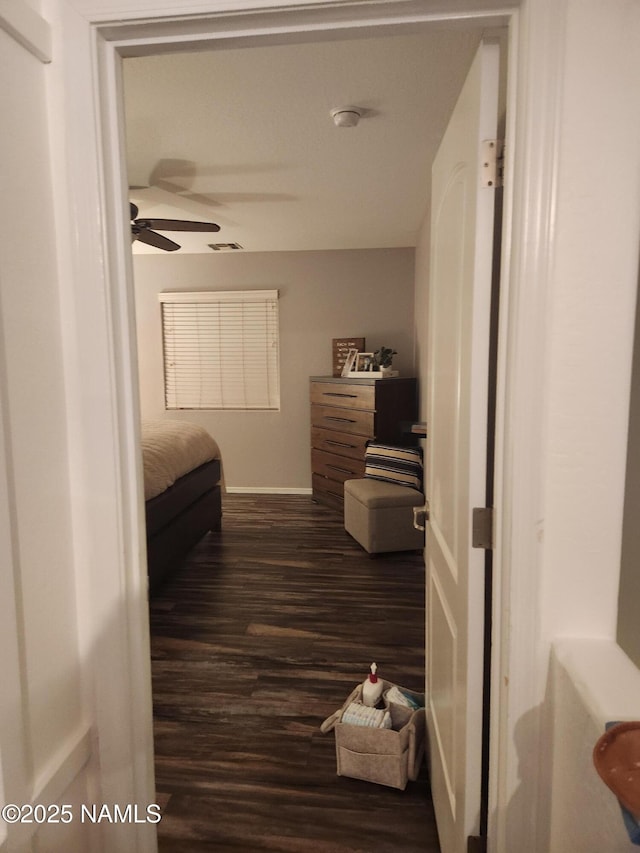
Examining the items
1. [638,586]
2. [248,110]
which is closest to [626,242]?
[638,586]

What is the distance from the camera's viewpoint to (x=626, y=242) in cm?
89

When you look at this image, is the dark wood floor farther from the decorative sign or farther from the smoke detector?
the smoke detector

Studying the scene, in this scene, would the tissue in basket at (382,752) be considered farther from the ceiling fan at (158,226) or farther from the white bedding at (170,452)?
the ceiling fan at (158,226)

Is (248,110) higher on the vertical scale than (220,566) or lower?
higher

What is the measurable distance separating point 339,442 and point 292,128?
2.79m

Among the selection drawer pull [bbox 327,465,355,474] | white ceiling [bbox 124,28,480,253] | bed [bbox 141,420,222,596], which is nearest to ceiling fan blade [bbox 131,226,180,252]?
white ceiling [bbox 124,28,480,253]

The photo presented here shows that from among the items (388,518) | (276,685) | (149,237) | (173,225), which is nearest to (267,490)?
(388,518)

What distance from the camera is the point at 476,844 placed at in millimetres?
1146

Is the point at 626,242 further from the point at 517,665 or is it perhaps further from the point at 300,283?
the point at 300,283

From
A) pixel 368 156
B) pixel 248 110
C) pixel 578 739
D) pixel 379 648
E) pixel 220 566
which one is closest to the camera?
pixel 578 739

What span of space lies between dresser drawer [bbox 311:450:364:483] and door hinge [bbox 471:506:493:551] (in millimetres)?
3317

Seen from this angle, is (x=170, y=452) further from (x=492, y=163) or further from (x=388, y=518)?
(x=492, y=163)

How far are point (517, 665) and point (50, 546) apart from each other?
90 cm

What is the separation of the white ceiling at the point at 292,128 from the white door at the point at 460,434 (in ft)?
0.93
